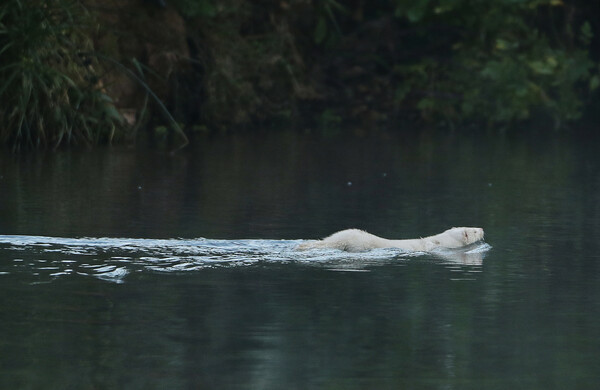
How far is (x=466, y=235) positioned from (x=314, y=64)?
21.3m

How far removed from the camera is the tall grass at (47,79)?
19328 millimetres

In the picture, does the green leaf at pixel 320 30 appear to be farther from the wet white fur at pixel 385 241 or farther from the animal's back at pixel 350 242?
the animal's back at pixel 350 242

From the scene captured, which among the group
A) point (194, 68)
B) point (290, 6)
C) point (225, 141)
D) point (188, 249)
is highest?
point (290, 6)

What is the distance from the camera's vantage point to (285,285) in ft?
28.5

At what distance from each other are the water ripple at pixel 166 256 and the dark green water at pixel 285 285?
25 millimetres

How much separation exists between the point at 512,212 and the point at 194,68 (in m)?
14.4

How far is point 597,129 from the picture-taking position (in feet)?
93.8

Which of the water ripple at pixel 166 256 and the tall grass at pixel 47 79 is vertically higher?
the tall grass at pixel 47 79

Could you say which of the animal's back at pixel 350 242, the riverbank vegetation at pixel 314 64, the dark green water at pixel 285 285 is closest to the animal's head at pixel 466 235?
the dark green water at pixel 285 285

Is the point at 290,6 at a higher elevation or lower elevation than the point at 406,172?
higher

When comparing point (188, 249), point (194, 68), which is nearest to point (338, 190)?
point (188, 249)

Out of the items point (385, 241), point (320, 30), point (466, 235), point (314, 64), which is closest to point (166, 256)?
Answer: point (385, 241)

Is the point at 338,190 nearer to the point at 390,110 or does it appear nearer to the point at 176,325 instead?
the point at 176,325

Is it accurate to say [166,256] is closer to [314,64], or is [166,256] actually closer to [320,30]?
[320,30]
